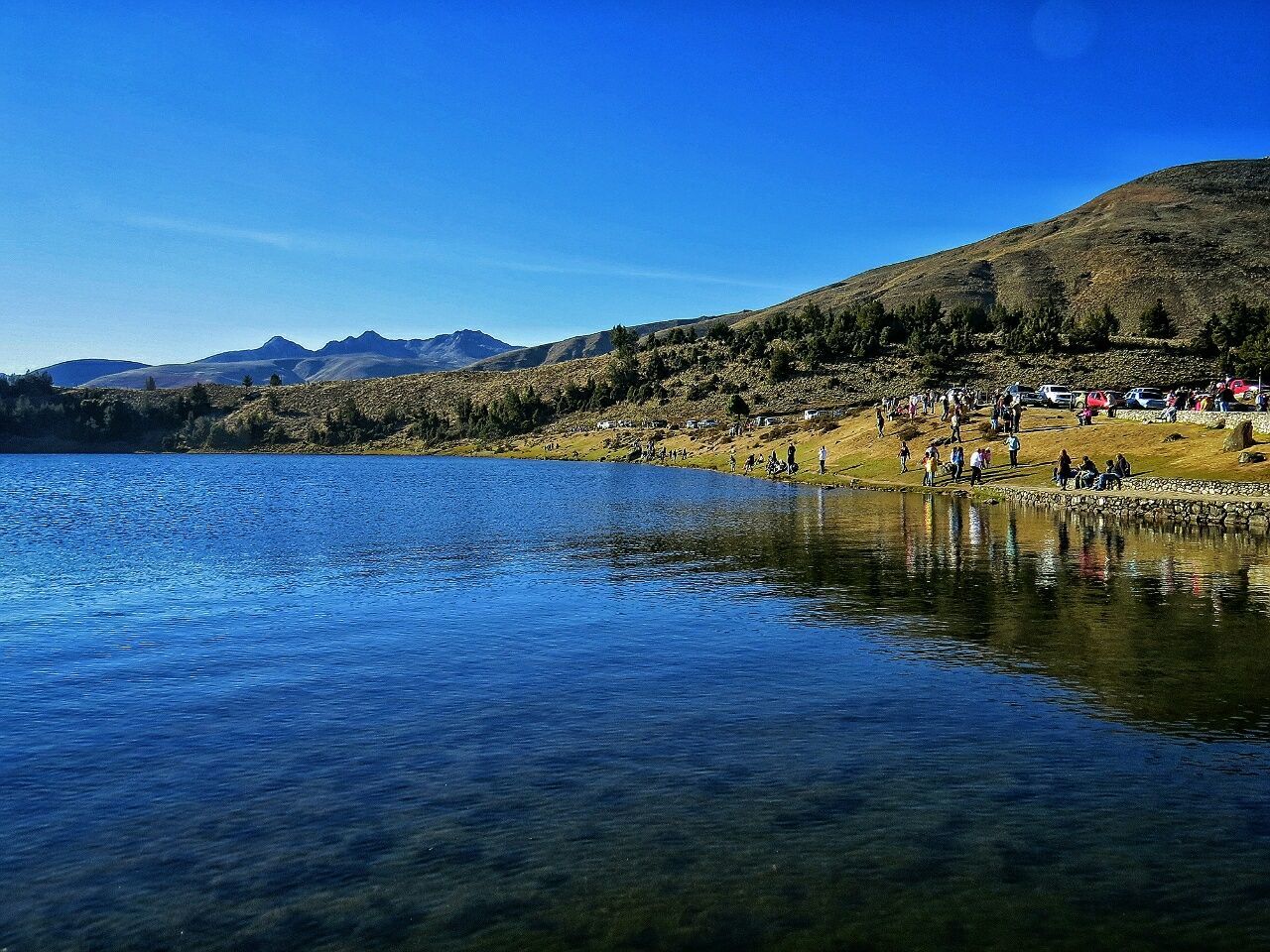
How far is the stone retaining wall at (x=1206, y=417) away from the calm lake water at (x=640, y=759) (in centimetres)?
2856

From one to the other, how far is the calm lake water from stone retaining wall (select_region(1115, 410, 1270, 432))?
93.7 ft

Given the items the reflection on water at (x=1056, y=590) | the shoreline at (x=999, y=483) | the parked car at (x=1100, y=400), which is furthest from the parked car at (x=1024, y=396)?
the reflection on water at (x=1056, y=590)

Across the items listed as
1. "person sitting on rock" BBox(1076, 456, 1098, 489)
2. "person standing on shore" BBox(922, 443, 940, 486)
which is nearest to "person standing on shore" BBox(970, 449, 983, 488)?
"person standing on shore" BBox(922, 443, 940, 486)

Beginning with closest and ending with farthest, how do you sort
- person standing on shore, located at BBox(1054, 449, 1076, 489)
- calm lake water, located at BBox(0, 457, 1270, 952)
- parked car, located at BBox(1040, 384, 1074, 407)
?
calm lake water, located at BBox(0, 457, 1270, 952)
person standing on shore, located at BBox(1054, 449, 1076, 489)
parked car, located at BBox(1040, 384, 1074, 407)

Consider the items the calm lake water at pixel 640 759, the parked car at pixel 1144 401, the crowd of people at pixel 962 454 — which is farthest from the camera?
the parked car at pixel 1144 401

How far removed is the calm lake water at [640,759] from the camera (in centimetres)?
1034

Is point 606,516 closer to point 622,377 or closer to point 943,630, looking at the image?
point 943,630

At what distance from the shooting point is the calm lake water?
10344 millimetres

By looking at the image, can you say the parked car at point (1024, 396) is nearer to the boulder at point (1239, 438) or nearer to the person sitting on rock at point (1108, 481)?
the boulder at point (1239, 438)

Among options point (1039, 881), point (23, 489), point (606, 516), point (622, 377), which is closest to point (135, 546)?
point (606, 516)

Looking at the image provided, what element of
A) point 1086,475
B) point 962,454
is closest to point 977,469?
point 962,454

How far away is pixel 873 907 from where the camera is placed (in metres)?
10.3

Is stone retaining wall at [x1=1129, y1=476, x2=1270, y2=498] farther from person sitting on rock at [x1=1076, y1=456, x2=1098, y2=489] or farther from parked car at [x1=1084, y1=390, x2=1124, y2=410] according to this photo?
parked car at [x1=1084, y1=390, x2=1124, y2=410]

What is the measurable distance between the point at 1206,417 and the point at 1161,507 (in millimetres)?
20412
